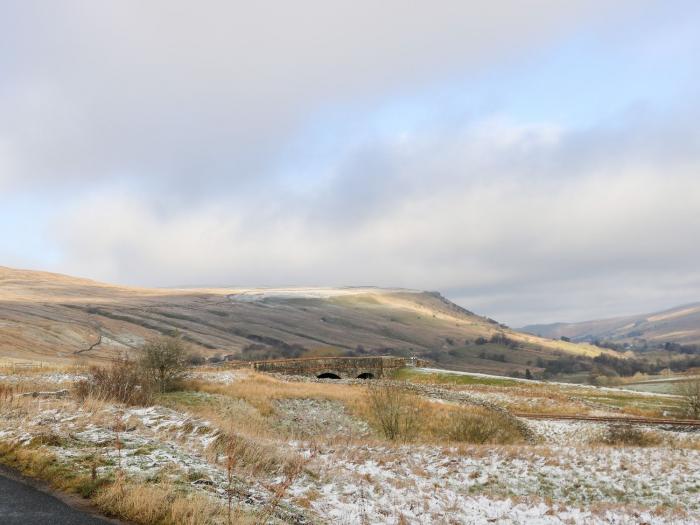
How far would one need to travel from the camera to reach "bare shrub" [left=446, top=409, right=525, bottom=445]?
102 feet

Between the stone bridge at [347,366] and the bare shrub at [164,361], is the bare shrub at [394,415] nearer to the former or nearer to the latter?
the bare shrub at [164,361]

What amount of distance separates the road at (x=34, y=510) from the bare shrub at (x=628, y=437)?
29.3m

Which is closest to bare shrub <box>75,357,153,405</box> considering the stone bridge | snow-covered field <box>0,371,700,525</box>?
snow-covered field <box>0,371,700,525</box>

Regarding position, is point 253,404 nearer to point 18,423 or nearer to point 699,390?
point 18,423

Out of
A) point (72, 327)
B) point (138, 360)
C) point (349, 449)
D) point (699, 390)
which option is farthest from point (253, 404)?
point (72, 327)

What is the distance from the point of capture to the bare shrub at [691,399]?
41263 mm

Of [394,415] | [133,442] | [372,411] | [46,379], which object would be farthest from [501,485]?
[46,379]

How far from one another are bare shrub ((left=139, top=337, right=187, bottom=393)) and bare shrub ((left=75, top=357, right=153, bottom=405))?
7186 mm

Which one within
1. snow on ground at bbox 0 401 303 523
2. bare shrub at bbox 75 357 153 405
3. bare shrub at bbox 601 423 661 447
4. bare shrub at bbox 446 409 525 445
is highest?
snow on ground at bbox 0 401 303 523

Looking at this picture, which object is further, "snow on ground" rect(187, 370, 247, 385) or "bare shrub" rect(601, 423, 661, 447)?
"snow on ground" rect(187, 370, 247, 385)

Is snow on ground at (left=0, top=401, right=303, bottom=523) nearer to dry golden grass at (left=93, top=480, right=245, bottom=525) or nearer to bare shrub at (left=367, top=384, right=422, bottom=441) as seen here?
dry golden grass at (left=93, top=480, right=245, bottom=525)

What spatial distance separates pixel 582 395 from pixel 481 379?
14.7m

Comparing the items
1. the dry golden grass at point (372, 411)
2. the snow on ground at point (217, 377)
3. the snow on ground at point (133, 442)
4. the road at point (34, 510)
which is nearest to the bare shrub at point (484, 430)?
the dry golden grass at point (372, 411)

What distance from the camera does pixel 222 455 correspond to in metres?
14.8
